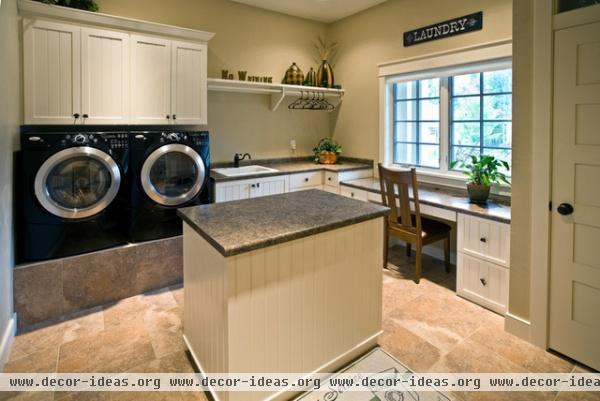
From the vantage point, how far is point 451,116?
3699 mm

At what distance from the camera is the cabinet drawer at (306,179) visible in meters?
4.09

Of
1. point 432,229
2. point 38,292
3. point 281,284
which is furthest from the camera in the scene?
point 432,229

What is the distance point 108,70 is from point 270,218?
6.93 feet

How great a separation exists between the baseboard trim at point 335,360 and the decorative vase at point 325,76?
343cm

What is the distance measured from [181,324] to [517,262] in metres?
2.38

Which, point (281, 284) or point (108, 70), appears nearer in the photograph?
point (281, 284)

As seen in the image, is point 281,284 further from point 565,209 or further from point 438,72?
point 438,72

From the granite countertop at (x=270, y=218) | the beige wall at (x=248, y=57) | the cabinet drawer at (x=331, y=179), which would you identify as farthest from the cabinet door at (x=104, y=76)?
the cabinet drawer at (x=331, y=179)

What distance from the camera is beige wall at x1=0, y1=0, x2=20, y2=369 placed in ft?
7.22

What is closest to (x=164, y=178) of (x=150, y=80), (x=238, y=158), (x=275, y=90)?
(x=150, y=80)

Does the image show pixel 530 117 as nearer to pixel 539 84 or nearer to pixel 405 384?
pixel 539 84

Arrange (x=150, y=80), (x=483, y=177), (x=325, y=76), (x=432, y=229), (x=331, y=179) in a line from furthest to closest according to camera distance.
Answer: (x=325, y=76), (x=331, y=179), (x=432, y=229), (x=150, y=80), (x=483, y=177)

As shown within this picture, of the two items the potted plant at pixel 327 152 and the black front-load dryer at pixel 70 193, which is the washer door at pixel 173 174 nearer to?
the black front-load dryer at pixel 70 193

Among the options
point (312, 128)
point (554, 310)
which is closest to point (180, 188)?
point (312, 128)
